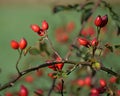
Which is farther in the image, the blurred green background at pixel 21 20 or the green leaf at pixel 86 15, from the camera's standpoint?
the blurred green background at pixel 21 20

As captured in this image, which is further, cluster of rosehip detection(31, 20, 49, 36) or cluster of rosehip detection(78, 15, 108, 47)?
cluster of rosehip detection(31, 20, 49, 36)

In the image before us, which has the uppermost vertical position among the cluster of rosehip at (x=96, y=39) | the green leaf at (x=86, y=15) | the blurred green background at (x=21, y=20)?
the cluster of rosehip at (x=96, y=39)

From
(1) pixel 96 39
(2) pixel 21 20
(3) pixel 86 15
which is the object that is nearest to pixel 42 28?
(1) pixel 96 39

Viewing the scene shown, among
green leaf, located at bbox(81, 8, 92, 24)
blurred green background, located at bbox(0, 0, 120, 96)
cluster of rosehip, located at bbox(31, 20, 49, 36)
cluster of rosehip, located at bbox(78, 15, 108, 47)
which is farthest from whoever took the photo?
blurred green background, located at bbox(0, 0, 120, 96)

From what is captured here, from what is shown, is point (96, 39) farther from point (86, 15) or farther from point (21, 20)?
point (21, 20)

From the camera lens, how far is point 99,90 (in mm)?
1428

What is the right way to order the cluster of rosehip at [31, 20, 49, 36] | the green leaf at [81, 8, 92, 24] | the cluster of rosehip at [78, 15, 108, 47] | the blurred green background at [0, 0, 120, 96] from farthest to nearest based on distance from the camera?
the blurred green background at [0, 0, 120, 96]
the green leaf at [81, 8, 92, 24]
the cluster of rosehip at [31, 20, 49, 36]
the cluster of rosehip at [78, 15, 108, 47]

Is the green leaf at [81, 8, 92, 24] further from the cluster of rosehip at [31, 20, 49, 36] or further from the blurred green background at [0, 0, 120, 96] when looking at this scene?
the blurred green background at [0, 0, 120, 96]

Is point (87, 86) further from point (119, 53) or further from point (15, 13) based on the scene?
point (15, 13)

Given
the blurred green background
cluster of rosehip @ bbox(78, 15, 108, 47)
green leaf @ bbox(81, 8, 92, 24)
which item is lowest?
the blurred green background

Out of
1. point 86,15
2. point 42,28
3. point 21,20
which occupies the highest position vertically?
point 42,28

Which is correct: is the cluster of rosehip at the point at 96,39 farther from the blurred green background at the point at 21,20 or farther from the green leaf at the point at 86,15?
the blurred green background at the point at 21,20

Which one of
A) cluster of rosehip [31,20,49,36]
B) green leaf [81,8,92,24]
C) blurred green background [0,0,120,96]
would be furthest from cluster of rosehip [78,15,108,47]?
blurred green background [0,0,120,96]

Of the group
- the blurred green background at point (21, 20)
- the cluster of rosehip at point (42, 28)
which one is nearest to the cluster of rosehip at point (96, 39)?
the cluster of rosehip at point (42, 28)
